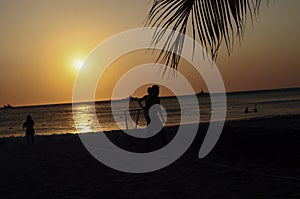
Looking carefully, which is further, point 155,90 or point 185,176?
point 155,90

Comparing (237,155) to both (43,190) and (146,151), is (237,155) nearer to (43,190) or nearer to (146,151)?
(146,151)

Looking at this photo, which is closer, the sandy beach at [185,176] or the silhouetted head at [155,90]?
the sandy beach at [185,176]

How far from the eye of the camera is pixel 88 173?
388 inches

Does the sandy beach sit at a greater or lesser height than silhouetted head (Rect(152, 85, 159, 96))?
lesser

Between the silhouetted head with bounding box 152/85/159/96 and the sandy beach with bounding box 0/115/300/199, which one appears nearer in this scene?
the sandy beach with bounding box 0/115/300/199

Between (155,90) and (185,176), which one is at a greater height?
(155,90)

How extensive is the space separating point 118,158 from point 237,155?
322cm

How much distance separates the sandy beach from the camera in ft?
23.0

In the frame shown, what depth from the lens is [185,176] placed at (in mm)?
8438

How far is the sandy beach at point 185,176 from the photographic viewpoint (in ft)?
23.0

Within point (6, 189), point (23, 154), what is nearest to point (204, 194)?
point (6, 189)

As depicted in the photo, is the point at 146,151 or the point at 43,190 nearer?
the point at 43,190

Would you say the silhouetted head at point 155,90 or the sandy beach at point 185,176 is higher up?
the silhouetted head at point 155,90

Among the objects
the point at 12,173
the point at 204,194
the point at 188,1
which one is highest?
the point at 188,1
